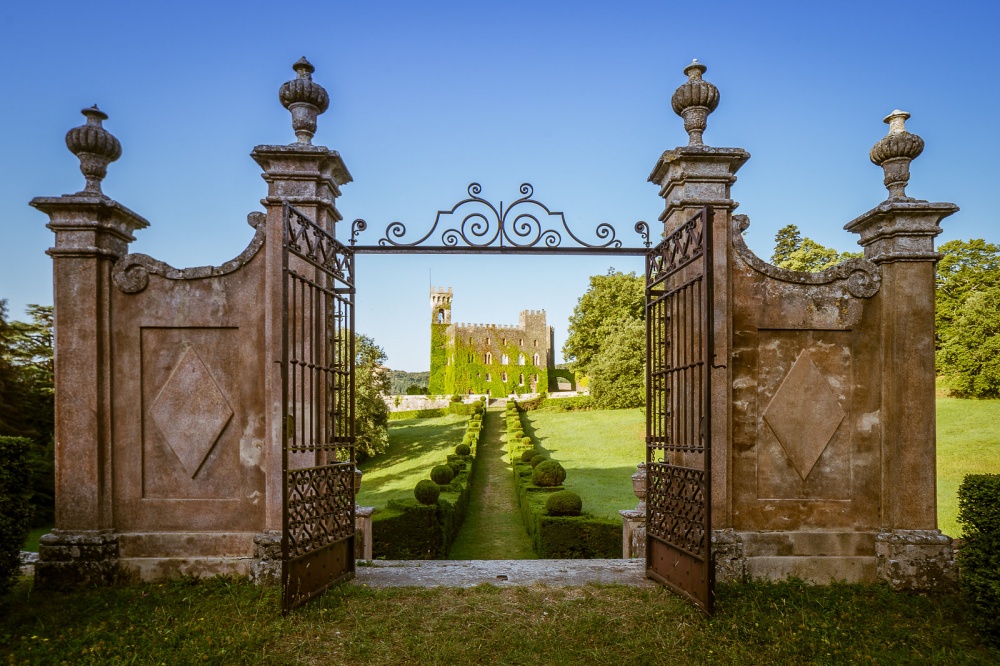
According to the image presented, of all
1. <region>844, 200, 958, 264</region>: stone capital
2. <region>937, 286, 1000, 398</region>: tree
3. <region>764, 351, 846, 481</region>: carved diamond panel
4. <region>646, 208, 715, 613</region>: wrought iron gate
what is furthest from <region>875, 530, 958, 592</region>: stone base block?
<region>937, 286, 1000, 398</region>: tree

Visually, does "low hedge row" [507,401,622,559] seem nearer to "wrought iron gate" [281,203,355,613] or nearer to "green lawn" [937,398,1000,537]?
"wrought iron gate" [281,203,355,613]

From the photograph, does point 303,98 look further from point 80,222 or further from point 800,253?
point 800,253

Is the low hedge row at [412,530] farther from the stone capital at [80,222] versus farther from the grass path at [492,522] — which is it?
the stone capital at [80,222]

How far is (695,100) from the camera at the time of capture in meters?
5.42

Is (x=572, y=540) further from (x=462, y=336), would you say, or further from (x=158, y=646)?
(x=462, y=336)

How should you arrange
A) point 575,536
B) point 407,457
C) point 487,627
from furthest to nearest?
point 407,457 < point 575,536 < point 487,627

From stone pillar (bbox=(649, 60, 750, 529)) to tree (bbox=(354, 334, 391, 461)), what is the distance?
55.3 ft

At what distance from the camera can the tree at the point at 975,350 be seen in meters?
22.2

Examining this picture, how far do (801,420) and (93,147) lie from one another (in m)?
7.04

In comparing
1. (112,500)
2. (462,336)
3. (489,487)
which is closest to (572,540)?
(112,500)

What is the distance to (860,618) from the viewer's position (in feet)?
15.1

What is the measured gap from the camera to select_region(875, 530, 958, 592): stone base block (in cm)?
511

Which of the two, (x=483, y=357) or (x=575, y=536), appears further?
(x=483, y=357)

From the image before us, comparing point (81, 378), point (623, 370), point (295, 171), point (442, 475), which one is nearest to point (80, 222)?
point (81, 378)
